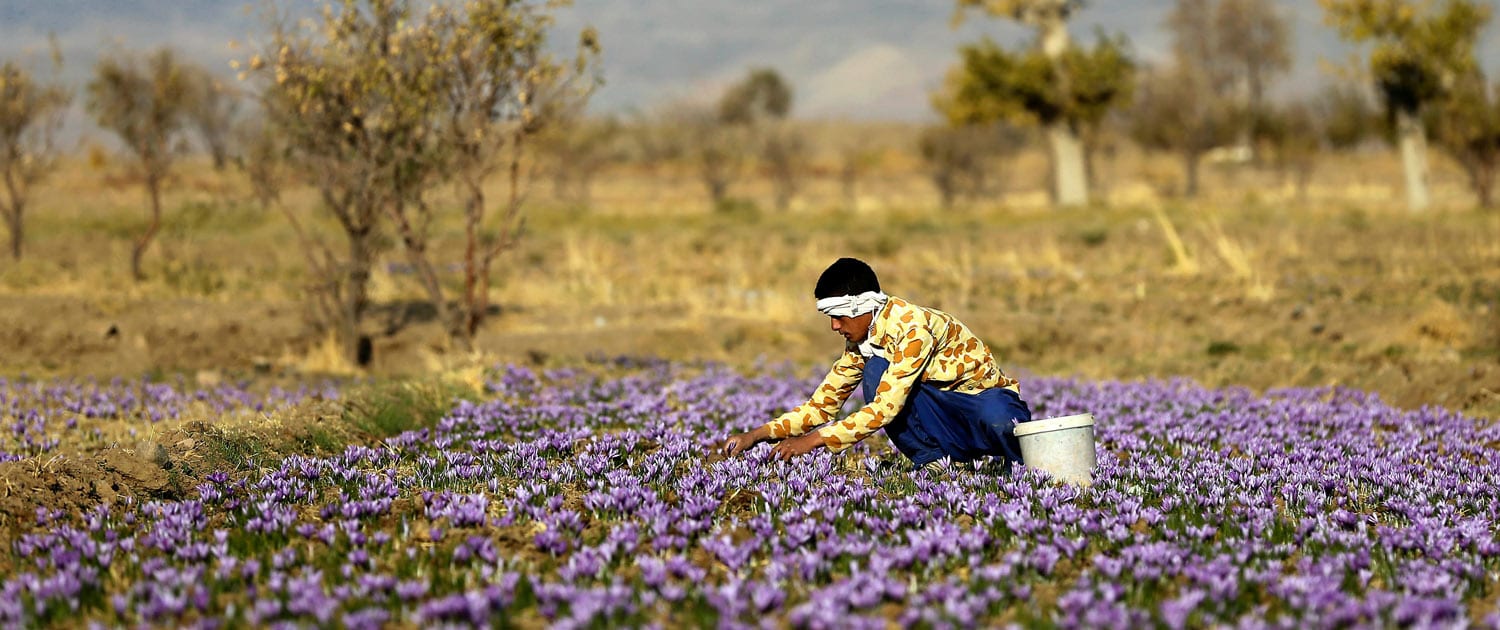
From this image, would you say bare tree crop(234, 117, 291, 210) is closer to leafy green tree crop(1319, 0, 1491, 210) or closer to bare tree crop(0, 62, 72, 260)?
bare tree crop(0, 62, 72, 260)

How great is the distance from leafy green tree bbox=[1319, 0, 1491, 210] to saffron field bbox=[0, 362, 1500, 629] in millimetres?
26436

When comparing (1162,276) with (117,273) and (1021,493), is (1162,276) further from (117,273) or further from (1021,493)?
(117,273)

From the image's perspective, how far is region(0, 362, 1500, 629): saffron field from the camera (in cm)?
425

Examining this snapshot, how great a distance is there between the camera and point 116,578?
4.69m

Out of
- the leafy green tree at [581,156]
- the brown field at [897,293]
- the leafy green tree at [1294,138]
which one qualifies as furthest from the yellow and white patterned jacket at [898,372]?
the leafy green tree at [1294,138]

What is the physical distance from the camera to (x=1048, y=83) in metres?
33.1

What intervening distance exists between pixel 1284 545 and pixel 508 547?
118 inches

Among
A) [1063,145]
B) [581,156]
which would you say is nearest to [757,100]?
[581,156]

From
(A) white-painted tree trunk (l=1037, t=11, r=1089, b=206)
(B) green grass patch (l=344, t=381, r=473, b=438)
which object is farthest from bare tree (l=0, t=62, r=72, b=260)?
(A) white-painted tree trunk (l=1037, t=11, r=1089, b=206)

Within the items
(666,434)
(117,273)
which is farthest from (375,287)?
(666,434)

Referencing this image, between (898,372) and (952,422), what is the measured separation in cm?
56

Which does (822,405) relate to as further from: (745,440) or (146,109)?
(146,109)

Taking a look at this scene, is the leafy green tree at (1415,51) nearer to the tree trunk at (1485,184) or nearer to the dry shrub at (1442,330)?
the tree trunk at (1485,184)

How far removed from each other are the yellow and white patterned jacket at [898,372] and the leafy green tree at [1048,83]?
27.3m
